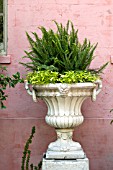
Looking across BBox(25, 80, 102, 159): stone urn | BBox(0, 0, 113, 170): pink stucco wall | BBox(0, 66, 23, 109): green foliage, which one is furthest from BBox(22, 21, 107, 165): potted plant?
BBox(0, 0, 113, 170): pink stucco wall

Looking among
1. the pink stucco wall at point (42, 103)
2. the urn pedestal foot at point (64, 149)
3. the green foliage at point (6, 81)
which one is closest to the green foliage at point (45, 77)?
the green foliage at point (6, 81)

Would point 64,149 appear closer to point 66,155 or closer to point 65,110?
point 66,155

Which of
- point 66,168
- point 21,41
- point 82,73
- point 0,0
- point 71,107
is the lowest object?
point 66,168

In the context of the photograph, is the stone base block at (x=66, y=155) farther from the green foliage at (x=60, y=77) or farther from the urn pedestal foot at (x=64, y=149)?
the green foliage at (x=60, y=77)

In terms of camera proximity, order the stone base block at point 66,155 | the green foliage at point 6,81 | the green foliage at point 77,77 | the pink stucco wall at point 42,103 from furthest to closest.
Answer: the pink stucco wall at point 42,103 < the green foliage at point 6,81 < the stone base block at point 66,155 < the green foliage at point 77,77

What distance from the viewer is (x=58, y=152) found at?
5.04 m

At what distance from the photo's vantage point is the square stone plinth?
194 inches

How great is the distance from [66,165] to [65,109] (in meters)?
0.64

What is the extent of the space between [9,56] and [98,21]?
4.35ft

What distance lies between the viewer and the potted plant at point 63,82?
194 inches

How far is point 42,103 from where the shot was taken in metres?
6.05

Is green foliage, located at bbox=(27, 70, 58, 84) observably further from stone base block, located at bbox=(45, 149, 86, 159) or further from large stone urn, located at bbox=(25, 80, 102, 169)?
stone base block, located at bbox=(45, 149, 86, 159)

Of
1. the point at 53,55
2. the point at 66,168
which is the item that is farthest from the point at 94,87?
the point at 66,168

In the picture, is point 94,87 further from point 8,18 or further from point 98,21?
point 8,18
